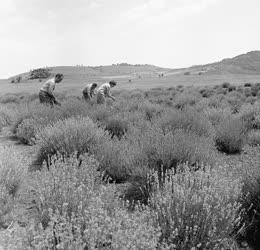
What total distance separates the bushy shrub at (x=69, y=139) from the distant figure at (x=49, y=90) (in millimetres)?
5616

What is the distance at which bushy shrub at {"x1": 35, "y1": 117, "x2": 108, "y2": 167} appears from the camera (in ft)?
21.2

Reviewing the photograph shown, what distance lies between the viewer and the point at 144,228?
2.81 meters

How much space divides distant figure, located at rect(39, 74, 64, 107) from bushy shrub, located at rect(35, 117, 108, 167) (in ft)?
18.4

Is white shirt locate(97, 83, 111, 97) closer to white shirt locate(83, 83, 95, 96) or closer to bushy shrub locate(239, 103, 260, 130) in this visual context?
white shirt locate(83, 83, 95, 96)

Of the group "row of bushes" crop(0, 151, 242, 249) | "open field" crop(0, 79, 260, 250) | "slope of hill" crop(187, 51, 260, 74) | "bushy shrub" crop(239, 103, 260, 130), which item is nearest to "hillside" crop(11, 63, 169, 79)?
"slope of hill" crop(187, 51, 260, 74)

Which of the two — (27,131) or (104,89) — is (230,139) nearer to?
(27,131)

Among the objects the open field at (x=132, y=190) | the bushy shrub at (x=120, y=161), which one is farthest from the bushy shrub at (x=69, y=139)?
the bushy shrub at (x=120, y=161)

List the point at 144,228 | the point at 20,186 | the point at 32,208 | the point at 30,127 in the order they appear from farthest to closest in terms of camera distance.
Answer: the point at 30,127 → the point at 20,186 → the point at 32,208 → the point at 144,228

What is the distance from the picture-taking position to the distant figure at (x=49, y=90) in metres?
12.4

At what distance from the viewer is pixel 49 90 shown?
12656 mm

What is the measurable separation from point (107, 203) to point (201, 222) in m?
0.91

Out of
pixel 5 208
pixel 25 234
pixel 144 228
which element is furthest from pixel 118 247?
pixel 5 208

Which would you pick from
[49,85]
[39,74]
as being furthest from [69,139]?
[39,74]

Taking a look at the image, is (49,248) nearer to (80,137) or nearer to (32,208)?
(32,208)
